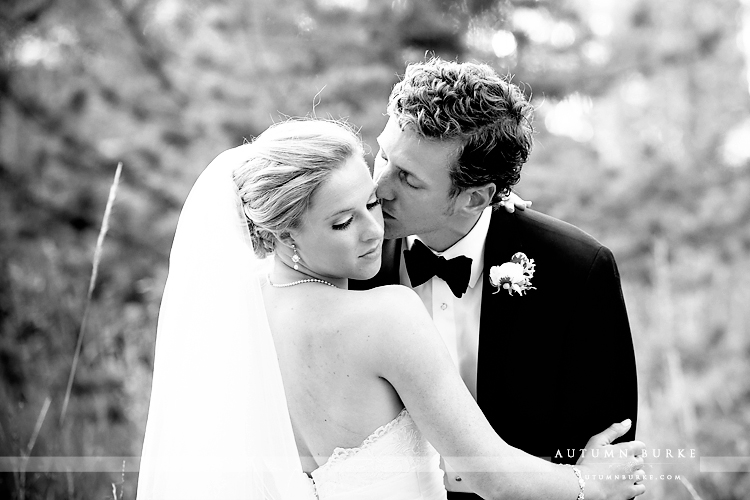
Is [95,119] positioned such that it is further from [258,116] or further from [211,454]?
[211,454]

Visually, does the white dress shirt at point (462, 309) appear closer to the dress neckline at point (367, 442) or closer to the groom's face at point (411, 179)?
the groom's face at point (411, 179)

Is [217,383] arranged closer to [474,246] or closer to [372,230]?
[372,230]

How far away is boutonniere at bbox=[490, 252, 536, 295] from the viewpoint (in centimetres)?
279

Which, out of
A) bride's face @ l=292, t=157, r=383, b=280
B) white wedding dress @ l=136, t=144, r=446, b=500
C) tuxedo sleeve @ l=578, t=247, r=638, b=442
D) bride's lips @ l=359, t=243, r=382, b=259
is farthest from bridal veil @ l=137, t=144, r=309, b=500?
tuxedo sleeve @ l=578, t=247, r=638, b=442

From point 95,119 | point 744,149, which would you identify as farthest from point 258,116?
point 744,149

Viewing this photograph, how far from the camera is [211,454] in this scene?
2.37 metres

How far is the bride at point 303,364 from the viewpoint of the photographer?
2.14m

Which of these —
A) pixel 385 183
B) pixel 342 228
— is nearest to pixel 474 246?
pixel 385 183

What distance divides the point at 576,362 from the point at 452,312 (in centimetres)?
52

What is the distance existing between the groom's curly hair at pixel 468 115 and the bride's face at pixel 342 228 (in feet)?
1.72

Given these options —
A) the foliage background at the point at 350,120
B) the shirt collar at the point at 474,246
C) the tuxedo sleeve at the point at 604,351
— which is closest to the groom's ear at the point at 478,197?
the shirt collar at the point at 474,246

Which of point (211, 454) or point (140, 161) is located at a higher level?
point (140, 161)

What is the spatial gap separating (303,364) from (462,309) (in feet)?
3.11

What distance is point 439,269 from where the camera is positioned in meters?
2.82
